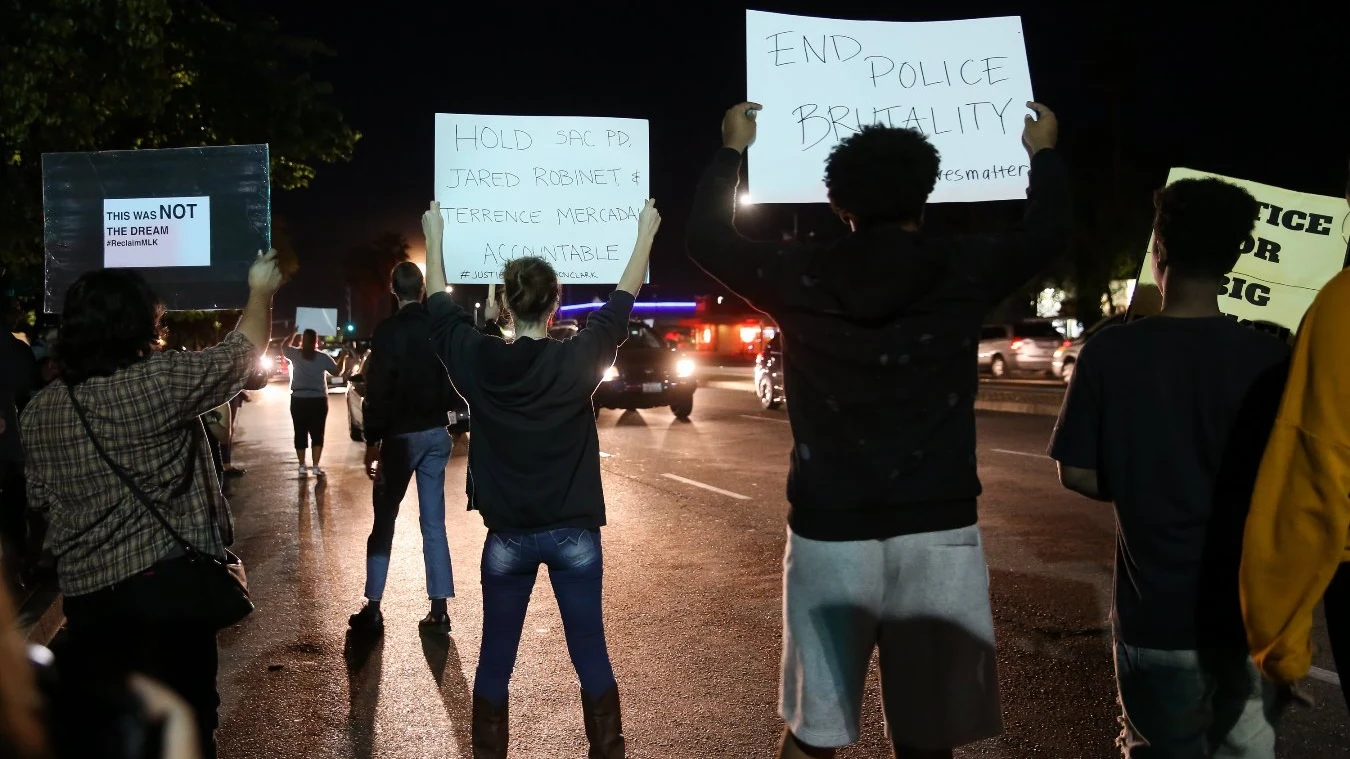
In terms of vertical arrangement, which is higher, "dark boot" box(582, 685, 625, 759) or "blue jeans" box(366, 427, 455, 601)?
"blue jeans" box(366, 427, 455, 601)

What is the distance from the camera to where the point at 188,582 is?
307 centimetres

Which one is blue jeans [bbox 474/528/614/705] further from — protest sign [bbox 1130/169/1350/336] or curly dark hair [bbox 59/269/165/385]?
protest sign [bbox 1130/169/1350/336]

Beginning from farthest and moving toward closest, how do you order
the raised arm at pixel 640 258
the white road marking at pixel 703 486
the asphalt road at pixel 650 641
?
the white road marking at pixel 703 486 < the asphalt road at pixel 650 641 < the raised arm at pixel 640 258

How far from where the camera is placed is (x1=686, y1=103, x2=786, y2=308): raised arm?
2.60 m

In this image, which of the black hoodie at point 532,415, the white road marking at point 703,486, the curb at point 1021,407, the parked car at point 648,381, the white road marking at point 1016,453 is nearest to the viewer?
the black hoodie at point 532,415

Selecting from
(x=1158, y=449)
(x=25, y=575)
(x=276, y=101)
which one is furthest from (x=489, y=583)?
(x=276, y=101)

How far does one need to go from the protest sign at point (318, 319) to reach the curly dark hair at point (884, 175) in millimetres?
61128

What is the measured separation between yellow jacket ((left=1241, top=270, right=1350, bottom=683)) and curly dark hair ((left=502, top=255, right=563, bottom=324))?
231cm

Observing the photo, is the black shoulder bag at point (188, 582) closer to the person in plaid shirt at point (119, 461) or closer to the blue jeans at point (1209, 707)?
the person in plaid shirt at point (119, 461)

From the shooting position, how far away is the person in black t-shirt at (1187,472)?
238cm

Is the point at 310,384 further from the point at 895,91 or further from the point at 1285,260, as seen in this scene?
the point at 1285,260

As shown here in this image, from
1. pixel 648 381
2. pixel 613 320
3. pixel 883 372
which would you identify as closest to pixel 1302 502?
pixel 883 372

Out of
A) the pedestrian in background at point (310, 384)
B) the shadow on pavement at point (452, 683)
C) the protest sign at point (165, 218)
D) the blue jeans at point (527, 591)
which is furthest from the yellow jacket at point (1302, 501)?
the pedestrian in background at point (310, 384)

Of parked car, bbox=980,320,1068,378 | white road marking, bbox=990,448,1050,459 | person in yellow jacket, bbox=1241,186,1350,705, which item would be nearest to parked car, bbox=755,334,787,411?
white road marking, bbox=990,448,1050,459
